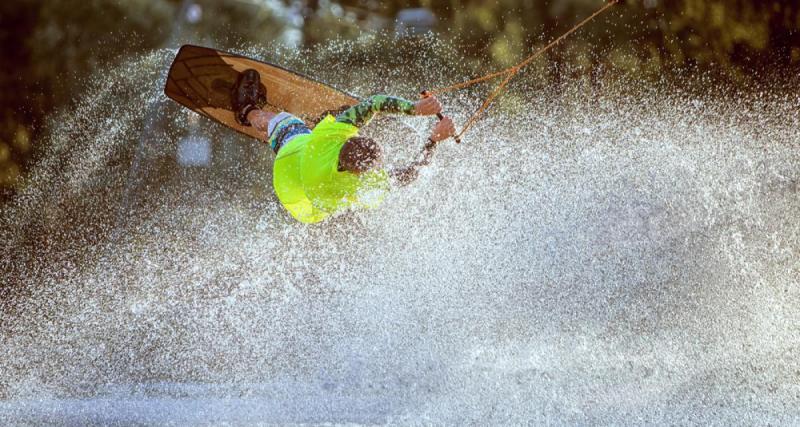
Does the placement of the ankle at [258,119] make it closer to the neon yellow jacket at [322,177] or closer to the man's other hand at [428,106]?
the neon yellow jacket at [322,177]

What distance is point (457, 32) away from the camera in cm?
362

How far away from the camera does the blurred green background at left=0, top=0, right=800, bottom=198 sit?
345 centimetres

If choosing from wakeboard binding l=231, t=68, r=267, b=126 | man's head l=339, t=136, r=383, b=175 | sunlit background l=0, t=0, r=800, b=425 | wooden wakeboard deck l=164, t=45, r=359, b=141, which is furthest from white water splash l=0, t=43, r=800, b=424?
man's head l=339, t=136, r=383, b=175

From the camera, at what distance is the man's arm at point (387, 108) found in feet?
6.66

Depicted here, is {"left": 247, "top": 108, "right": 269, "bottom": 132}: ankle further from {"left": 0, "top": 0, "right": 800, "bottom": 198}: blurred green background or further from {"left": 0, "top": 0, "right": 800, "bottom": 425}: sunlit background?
{"left": 0, "top": 0, "right": 800, "bottom": 198}: blurred green background

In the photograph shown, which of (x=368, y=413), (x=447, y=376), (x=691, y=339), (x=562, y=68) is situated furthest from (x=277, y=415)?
(x=562, y=68)

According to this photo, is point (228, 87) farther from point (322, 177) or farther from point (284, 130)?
point (322, 177)

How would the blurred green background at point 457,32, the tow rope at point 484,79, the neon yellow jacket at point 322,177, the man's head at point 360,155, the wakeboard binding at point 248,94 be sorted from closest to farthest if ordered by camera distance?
the man's head at point 360,155
the neon yellow jacket at point 322,177
the tow rope at point 484,79
the wakeboard binding at point 248,94
the blurred green background at point 457,32

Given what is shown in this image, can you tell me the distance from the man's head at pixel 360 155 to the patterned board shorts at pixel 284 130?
1.59ft

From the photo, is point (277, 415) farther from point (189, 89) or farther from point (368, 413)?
point (189, 89)

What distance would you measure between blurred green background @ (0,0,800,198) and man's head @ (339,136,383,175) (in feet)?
6.26

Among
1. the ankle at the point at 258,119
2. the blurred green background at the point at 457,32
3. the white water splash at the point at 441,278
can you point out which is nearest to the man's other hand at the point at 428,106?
the ankle at the point at 258,119

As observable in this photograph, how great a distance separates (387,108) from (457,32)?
68.7 inches

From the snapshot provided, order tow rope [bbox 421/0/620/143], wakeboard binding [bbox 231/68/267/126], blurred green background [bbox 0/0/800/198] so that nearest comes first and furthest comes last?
1. tow rope [bbox 421/0/620/143]
2. wakeboard binding [bbox 231/68/267/126]
3. blurred green background [bbox 0/0/800/198]
